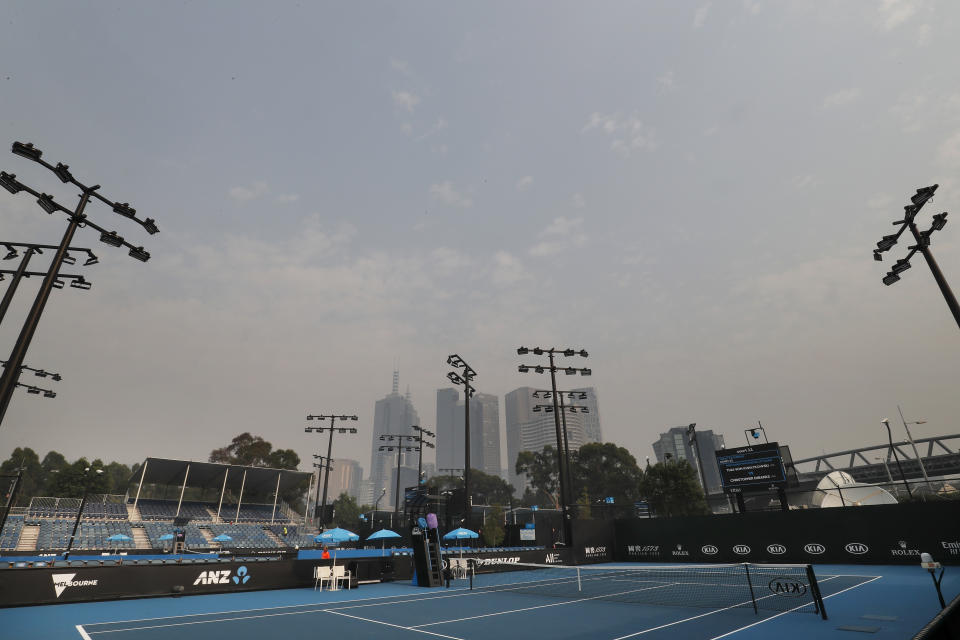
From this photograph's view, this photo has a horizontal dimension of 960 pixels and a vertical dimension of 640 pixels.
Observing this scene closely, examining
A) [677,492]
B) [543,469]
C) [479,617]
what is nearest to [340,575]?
[479,617]

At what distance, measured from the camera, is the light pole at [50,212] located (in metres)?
8.77

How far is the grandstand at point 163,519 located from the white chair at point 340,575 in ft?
73.4

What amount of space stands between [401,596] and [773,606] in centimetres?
1214

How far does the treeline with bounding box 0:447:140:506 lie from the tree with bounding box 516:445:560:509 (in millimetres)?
73379

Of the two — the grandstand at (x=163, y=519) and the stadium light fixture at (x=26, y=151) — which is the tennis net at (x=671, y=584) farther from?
the grandstand at (x=163, y=519)

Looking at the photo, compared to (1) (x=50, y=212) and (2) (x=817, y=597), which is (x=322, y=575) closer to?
(1) (x=50, y=212)

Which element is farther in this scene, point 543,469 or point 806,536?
point 543,469

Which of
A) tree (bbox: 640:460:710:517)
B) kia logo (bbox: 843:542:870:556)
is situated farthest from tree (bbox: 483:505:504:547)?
tree (bbox: 640:460:710:517)

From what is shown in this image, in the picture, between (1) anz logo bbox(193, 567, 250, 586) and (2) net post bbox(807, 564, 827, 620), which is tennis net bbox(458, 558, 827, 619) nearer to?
(2) net post bbox(807, 564, 827, 620)

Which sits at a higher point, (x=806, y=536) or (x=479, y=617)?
(x=806, y=536)

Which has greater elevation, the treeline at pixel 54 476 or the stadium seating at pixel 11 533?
the treeline at pixel 54 476

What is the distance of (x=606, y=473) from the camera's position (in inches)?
3620

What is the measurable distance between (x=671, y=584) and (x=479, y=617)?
9.82 metres

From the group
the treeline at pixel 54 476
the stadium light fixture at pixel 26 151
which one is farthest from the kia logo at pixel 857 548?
the treeline at pixel 54 476
